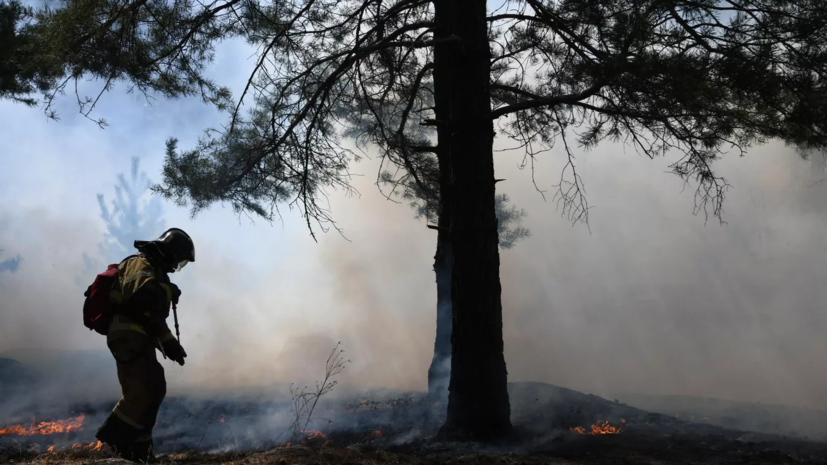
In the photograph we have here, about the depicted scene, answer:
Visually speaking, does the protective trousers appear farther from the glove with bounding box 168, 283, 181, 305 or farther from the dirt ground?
the glove with bounding box 168, 283, 181, 305

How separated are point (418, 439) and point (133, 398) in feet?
8.83

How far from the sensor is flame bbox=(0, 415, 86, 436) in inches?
270

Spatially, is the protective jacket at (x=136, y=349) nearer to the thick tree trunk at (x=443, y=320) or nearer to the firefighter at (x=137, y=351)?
the firefighter at (x=137, y=351)

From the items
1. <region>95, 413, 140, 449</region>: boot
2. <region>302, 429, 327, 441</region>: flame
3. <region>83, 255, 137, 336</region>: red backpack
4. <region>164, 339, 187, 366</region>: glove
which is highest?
<region>83, 255, 137, 336</region>: red backpack

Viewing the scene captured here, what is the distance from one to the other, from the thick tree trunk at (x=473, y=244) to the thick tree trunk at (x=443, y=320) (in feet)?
10.9

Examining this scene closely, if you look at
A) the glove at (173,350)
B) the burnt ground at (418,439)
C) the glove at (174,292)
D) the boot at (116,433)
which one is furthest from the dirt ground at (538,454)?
the glove at (174,292)

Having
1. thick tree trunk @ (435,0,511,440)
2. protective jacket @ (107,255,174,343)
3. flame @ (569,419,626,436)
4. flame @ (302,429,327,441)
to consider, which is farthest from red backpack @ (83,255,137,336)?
flame @ (569,419,626,436)

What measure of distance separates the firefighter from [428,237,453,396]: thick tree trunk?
517 cm

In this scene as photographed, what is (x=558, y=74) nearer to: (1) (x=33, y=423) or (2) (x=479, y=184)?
(2) (x=479, y=184)

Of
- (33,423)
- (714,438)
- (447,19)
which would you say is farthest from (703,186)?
(33,423)

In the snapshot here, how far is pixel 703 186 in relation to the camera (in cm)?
623

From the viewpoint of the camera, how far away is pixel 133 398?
13.6 ft

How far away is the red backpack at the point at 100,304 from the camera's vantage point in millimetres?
4148

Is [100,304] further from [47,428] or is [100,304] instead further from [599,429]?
[599,429]
